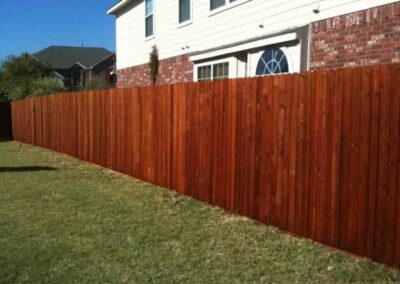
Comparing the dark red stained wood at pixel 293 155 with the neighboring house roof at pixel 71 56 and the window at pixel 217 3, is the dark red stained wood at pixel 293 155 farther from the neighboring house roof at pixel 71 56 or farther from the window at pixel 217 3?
the neighboring house roof at pixel 71 56

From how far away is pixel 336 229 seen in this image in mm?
5660

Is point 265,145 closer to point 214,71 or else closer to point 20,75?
point 214,71

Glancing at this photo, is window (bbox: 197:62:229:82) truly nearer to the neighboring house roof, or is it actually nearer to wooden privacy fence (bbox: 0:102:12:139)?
wooden privacy fence (bbox: 0:102:12:139)

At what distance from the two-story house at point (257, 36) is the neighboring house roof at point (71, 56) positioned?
53.7 meters

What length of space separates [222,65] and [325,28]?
425cm

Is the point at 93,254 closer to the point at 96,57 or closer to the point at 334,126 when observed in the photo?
the point at 334,126

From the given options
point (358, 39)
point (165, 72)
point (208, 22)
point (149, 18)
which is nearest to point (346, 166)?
point (358, 39)

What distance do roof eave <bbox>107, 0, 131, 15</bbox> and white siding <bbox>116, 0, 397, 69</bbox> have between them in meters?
0.20

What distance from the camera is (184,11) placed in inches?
620

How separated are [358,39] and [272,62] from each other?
2.65m

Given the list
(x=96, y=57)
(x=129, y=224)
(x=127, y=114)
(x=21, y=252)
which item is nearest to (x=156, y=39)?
(x=127, y=114)

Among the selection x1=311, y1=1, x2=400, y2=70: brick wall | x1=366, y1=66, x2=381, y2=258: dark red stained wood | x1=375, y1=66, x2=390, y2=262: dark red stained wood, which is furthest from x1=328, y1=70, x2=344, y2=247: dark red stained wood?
x1=311, y1=1, x2=400, y2=70: brick wall

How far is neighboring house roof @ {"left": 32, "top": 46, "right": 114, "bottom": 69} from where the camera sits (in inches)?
2800

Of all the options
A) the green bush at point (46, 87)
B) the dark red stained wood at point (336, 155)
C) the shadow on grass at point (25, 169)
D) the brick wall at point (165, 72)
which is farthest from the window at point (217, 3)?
the green bush at point (46, 87)
